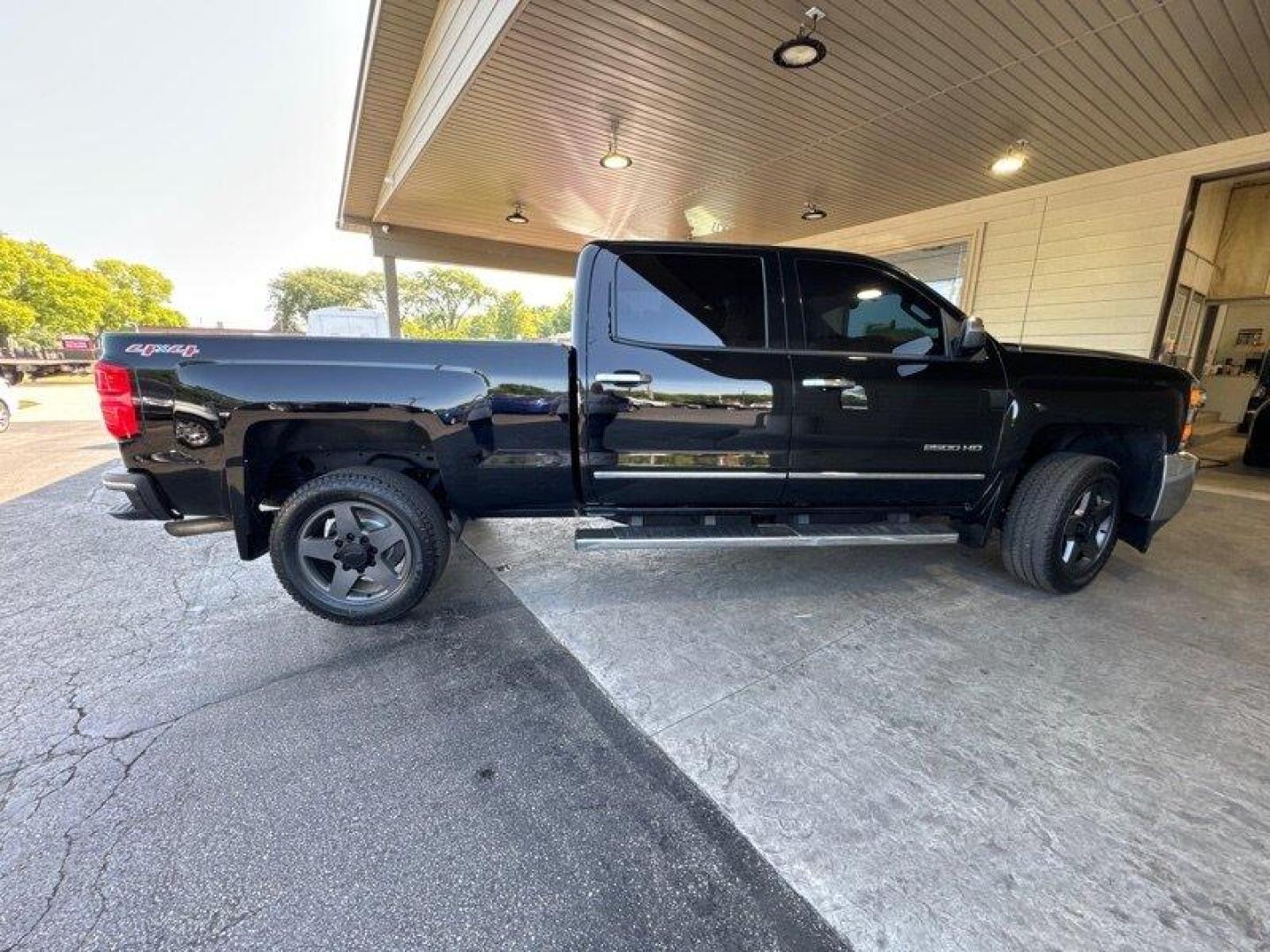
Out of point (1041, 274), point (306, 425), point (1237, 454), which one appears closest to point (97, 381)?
point (306, 425)

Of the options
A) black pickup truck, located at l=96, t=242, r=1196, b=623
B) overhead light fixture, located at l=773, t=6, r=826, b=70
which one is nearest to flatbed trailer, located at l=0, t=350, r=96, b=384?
black pickup truck, located at l=96, t=242, r=1196, b=623

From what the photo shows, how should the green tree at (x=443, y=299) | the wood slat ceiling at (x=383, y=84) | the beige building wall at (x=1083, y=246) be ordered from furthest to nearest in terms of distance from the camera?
the green tree at (x=443, y=299), the beige building wall at (x=1083, y=246), the wood slat ceiling at (x=383, y=84)

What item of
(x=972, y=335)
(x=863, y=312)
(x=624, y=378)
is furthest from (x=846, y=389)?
(x=624, y=378)

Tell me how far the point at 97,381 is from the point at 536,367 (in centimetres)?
199

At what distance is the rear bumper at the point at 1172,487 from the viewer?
335 cm

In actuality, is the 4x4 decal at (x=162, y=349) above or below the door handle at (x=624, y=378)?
above

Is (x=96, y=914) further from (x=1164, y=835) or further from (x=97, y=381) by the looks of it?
(x=1164, y=835)

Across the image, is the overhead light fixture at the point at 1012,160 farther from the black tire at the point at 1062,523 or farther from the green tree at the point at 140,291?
the green tree at the point at 140,291

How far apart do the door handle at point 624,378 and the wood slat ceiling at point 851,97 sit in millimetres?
3067

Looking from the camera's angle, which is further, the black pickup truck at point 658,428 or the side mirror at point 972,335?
the side mirror at point 972,335

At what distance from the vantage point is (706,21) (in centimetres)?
406

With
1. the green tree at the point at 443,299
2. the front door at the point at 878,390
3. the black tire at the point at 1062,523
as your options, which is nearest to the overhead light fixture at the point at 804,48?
the front door at the point at 878,390

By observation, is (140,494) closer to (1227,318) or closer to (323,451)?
(323,451)

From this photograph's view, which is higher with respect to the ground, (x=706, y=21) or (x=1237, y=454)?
(x=706, y=21)
